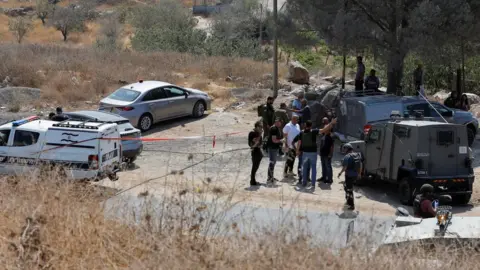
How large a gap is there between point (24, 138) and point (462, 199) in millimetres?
9261

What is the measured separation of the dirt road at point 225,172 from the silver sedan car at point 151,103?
0.40 m

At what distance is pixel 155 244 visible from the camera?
7156mm

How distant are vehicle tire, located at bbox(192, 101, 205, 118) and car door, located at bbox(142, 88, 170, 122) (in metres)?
1.32

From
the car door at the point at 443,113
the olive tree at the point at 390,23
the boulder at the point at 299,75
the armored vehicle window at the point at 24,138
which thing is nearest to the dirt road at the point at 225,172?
the armored vehicle window at the point at 24,138

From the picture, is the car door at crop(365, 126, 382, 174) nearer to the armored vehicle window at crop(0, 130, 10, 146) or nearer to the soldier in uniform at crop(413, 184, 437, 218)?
the soldier in uniform at crop(413, 184, 437, 218)

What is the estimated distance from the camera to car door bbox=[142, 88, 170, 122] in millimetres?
22062

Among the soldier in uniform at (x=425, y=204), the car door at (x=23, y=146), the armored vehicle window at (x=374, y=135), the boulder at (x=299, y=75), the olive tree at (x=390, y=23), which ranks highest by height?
the olive tree at (x=390, y=23)

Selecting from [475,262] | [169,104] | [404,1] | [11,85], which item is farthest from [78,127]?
[11,85]

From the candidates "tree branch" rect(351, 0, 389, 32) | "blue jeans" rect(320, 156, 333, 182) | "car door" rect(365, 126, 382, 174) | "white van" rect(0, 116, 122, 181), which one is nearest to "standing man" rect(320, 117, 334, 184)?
"blue jeans" rect(320, 156, 333, 182)

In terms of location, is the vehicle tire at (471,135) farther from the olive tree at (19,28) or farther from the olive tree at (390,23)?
the olive tree at (19,28)

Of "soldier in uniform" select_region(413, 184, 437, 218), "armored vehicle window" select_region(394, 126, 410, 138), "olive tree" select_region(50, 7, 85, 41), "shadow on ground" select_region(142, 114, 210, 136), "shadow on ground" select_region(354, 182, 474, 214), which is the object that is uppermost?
"olive tree" select_region(50, 7, 85, 41)

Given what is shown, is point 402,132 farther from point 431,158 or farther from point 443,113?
point 443,113

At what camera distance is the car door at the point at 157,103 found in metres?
22.1

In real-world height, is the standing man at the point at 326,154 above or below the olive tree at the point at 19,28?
below
